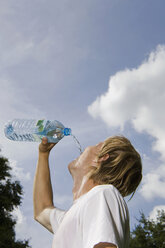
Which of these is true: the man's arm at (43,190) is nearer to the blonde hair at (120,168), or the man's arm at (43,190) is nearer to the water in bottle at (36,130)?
the water in bottle at (36,130)

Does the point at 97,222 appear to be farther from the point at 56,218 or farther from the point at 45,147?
the point at 45,147

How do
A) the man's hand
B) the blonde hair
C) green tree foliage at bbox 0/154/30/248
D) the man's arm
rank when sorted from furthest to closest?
green tree foliage at bbox 0/154/30/248
the man's hand
the man's arm
the blonde hair

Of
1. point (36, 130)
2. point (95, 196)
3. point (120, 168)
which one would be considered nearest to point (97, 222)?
point (95, 196)


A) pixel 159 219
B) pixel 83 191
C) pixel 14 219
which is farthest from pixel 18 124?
pixel 159 219

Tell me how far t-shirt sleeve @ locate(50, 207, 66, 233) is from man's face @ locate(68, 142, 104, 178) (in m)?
0.37

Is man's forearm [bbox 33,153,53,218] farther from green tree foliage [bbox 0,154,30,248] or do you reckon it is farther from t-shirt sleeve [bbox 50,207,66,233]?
green tree foliage [bbox 0,154,30,248]

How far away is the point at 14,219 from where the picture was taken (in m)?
23.7

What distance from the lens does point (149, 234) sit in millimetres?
29578

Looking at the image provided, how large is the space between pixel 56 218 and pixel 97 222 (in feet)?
3.44

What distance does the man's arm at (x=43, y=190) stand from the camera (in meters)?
3.11

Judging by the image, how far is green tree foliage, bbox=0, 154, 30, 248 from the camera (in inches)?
850

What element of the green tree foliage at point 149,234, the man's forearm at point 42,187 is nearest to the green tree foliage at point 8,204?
the green tree foliage at point 149,234

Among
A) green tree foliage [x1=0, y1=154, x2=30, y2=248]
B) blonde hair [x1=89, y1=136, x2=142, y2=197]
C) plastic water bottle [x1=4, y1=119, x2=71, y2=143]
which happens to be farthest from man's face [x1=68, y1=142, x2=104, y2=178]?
green tree foliage [x1=0, y1=154, x2=30, y2=248]

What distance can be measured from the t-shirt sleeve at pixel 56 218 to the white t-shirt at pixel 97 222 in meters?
0.45
